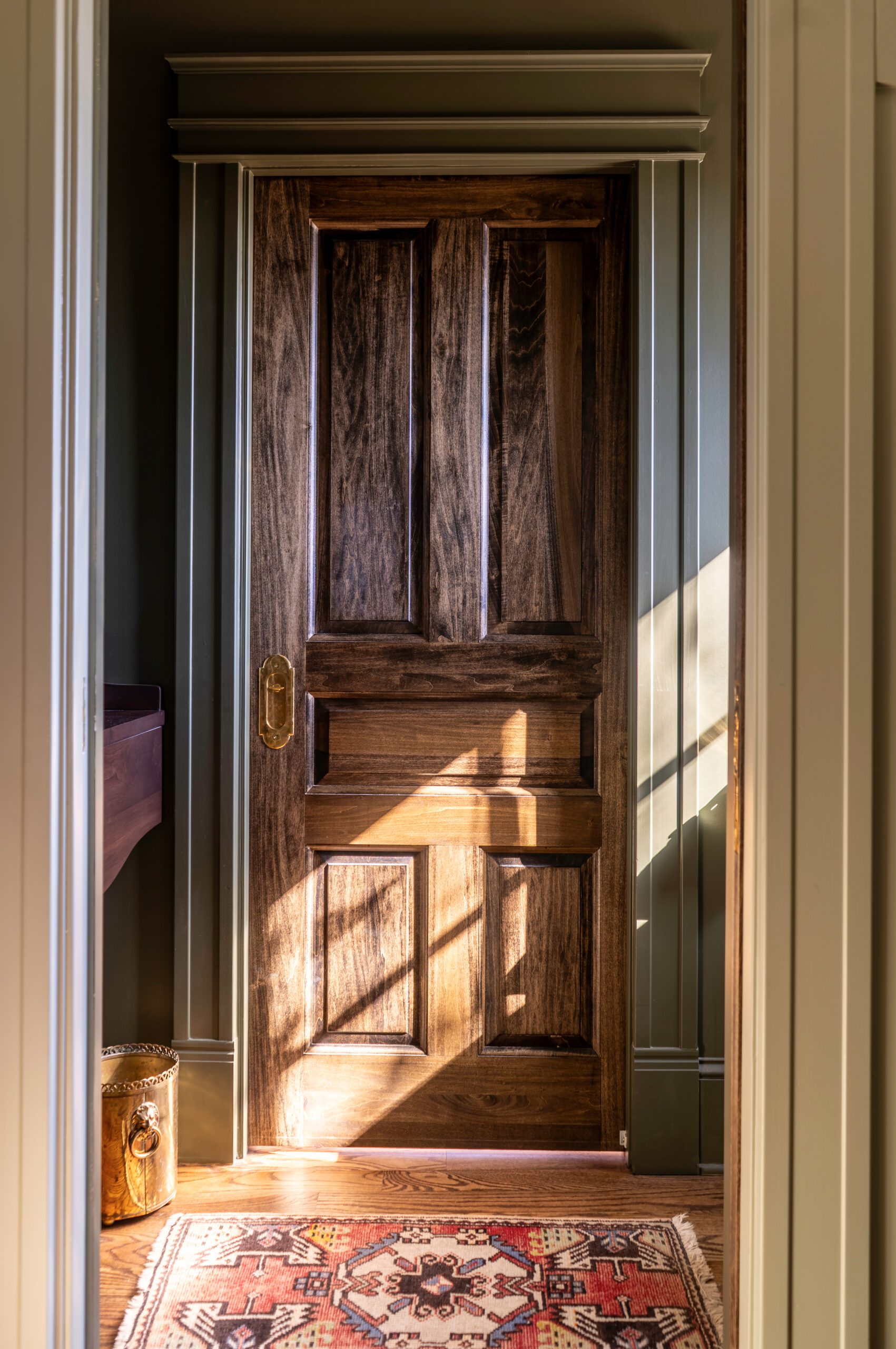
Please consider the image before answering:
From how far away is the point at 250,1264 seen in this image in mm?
1719

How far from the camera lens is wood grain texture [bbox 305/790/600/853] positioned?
2166 millimetres

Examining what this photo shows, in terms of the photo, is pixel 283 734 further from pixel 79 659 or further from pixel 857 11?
pixel 857 11

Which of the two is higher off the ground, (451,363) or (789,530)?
(451,363)

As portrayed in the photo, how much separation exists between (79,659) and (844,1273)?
41.3 inches

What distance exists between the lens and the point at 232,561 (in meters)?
2.11

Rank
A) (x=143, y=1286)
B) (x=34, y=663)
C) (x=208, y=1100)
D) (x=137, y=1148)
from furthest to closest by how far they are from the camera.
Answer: (x=208, y=1100) < (x=137, y=1148) < (x=143, y=1286) < (x=34, y=663)

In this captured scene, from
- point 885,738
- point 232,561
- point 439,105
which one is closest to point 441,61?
point 439,105

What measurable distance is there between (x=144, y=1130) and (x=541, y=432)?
5.65 ft

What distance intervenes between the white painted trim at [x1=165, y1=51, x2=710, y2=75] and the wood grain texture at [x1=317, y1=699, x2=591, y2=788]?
1407mm

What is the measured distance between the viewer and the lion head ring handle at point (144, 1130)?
72.9 inches

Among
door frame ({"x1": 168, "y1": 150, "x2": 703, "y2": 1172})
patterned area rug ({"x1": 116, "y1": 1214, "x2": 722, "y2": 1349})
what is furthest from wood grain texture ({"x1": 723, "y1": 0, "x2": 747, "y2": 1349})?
door frame ({"x1": 168, "y1": 150, "x2": 703, "y2": 1172})

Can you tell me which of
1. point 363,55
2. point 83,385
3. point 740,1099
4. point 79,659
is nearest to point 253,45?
point 363,55

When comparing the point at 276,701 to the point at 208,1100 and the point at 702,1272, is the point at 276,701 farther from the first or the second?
the point at 702,1272

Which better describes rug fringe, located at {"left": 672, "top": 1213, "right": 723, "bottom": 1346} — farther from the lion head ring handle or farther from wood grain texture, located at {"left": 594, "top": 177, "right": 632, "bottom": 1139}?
the lion head ring handle
